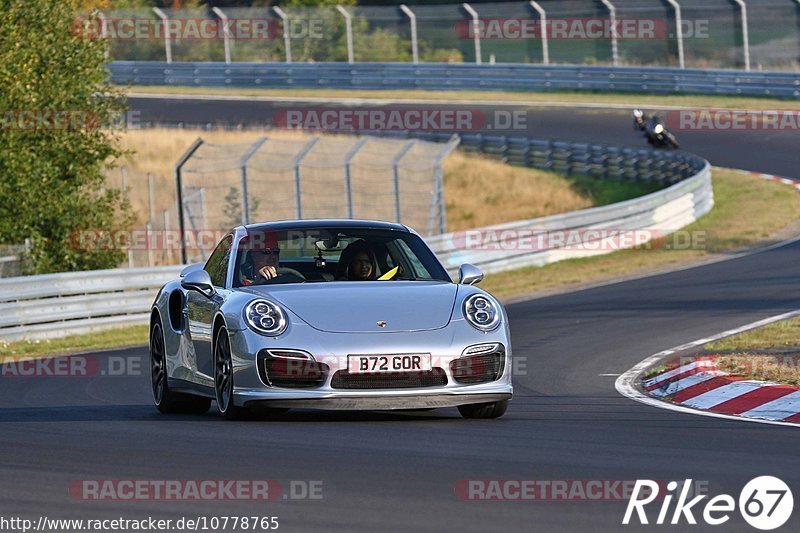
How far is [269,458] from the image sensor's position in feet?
24.7

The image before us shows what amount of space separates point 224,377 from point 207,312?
0.69m

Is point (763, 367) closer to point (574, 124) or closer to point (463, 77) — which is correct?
point (574, 124)

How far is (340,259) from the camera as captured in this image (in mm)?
10156

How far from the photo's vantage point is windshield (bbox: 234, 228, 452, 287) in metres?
10.0

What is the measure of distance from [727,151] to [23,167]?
18406mm

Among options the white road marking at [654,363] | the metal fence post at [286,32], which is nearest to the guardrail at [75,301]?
the white road marking at [654,363]

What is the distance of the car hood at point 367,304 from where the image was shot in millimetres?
8992

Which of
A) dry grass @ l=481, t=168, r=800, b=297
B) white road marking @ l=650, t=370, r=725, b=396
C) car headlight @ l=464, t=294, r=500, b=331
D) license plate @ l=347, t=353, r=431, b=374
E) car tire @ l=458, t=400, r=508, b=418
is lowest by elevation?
dry grass @ l=481, t=168, r=800, b=297

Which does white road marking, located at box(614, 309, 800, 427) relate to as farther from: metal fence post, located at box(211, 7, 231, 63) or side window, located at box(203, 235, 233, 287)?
metal fence post, located at box(211, 7, 231, 63)

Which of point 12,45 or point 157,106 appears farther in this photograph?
point 157,106

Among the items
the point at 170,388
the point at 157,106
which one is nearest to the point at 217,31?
the point at 157,106

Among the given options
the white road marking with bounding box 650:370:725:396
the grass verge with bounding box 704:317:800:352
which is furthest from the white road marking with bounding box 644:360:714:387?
the grass verge with bounding box 704:317:800:352

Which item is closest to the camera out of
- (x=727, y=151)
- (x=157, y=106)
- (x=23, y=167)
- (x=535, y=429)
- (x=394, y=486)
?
(x=394, y=486)

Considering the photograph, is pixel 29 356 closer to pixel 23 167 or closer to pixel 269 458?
pixel 23 167
